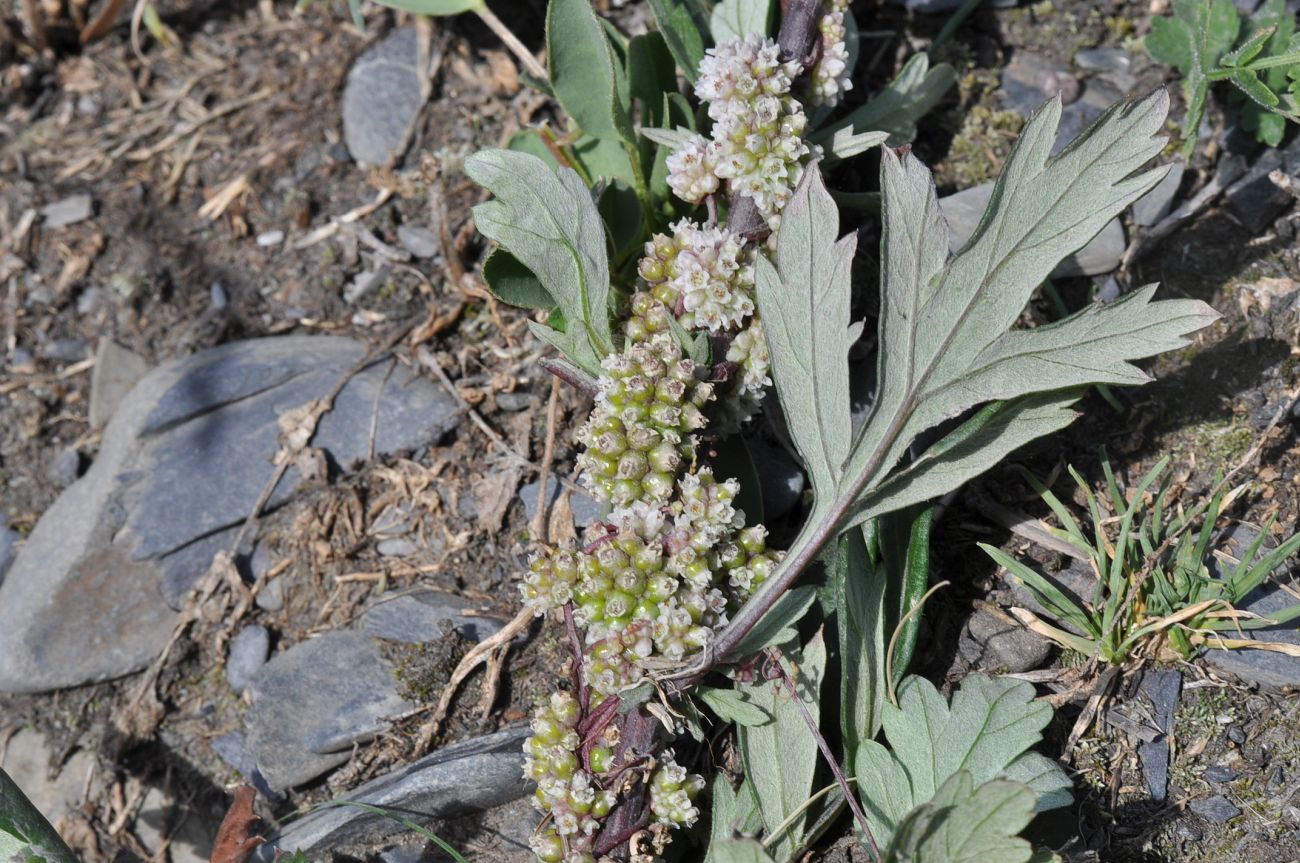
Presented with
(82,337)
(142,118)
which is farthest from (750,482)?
(142,118)

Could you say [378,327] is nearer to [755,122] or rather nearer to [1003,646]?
[755,122]

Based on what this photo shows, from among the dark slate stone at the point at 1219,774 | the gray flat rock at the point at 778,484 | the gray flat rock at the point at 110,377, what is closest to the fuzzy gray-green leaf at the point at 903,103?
the gray flat rock at the point at 778,484

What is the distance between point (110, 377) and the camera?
3.46 m

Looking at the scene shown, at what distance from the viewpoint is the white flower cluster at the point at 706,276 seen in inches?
88.2

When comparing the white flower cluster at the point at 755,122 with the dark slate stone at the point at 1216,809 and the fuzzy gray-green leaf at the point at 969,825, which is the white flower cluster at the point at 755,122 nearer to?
the fuzzy gray-green leaf at the point at 969,825

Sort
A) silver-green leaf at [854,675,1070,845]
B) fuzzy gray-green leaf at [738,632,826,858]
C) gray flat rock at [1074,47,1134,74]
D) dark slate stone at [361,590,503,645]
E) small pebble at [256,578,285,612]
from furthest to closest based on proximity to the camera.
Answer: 1. gray flat rock at [1074,47,1134,74]
2. small pebble at [256,578,285,612]
3. dark slate stone at [361,590,503,645]
4. fuzzy gray-green leaf at [738,632,826,858]
5. silver-green leaf at [854,675,1070,845]

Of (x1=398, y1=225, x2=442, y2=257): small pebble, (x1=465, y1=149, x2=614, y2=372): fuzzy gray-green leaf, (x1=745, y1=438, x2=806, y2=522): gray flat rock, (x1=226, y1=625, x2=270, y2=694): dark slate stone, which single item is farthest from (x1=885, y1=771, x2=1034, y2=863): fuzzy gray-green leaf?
(x1=398, y1=225, x2=442, y2=257): small pebble

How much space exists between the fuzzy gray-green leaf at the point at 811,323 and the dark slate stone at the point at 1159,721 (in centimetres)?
83

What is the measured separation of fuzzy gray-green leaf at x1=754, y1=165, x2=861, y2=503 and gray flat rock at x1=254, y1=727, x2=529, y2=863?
0.95 metres

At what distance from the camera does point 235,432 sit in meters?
3.12

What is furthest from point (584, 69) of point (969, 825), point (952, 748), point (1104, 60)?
point (969, 825)

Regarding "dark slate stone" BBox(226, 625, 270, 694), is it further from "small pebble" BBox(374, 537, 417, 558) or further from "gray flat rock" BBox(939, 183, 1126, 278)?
"gray flat rock" BBox(939, 183, 1126, 278)

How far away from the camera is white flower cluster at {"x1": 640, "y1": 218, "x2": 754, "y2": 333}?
7.35 feet

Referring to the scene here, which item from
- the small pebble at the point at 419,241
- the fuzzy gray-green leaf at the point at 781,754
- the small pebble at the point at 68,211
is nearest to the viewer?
the fuzzy gray-green leaf at the point at 781,754
